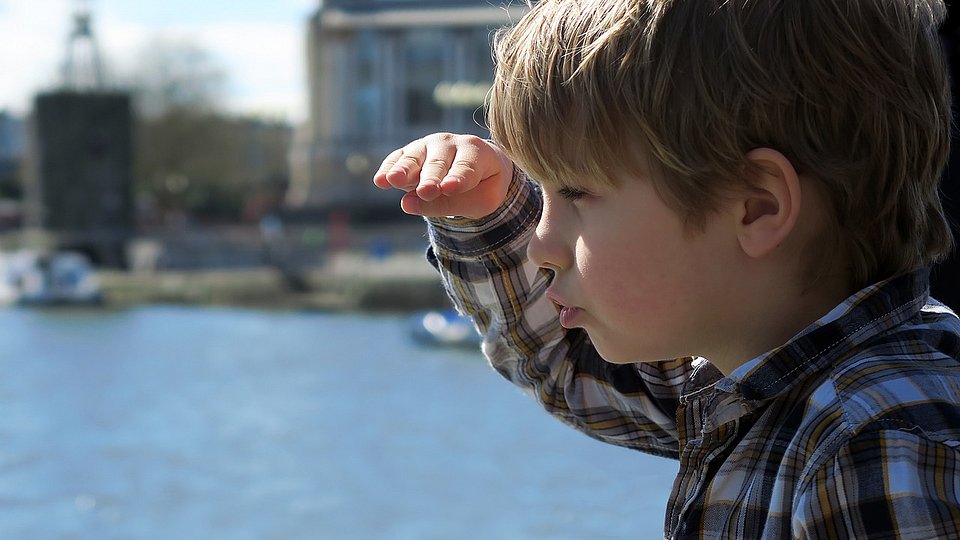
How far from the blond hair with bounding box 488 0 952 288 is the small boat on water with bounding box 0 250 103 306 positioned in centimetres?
1053

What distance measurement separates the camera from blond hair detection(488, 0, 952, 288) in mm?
403

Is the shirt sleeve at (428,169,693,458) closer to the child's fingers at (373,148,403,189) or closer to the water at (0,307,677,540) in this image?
the child's fingers at (373,148,403,189)

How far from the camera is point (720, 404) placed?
43 cm

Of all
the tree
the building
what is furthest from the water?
the tree

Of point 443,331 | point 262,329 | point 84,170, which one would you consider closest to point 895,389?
point 443,331

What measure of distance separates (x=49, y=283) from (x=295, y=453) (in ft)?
24.0

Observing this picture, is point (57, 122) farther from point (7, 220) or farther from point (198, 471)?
point (198, 471)

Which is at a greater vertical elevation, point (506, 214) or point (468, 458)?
point (506, 214)

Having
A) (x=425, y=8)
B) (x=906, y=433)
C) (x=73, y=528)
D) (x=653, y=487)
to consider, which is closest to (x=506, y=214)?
(x=906, y=433)

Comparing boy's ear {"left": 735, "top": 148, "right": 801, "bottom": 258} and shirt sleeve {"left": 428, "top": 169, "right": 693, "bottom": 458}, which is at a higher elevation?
boy's ear {"left": 735, "top": 148, "right": 801, "bottom": 258}

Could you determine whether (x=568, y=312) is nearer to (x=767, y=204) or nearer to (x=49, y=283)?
(x=767, y=204)

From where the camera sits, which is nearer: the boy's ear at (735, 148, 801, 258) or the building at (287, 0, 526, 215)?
the boy's ear at (735, 148, 801, 258)

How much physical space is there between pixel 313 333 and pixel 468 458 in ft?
21.4

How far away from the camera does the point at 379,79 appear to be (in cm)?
1464
